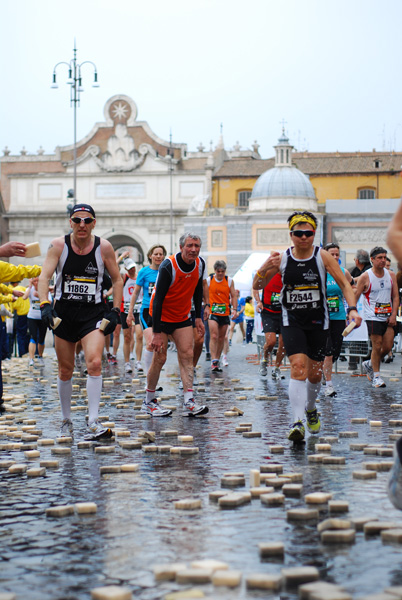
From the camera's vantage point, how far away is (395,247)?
4.82 meters

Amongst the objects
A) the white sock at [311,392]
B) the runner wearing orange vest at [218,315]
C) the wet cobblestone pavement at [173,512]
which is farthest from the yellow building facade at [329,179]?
the white sock at [311,392]

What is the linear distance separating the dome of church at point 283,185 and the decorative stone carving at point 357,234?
312cm

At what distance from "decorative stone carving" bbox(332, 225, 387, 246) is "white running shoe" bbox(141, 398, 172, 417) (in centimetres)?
6030

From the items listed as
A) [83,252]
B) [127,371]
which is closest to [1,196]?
[127,371]

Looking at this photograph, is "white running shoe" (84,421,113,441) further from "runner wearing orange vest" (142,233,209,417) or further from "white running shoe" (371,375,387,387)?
"white running shoe" (371,375,387,387)

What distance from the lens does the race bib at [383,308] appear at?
1484 centimetres

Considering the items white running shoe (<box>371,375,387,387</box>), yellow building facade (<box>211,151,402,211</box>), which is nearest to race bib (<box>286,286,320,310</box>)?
white running shoe (<box>371,375,387,387</box>)

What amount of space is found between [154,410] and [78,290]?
7.87 feet

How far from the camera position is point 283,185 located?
69875 mm

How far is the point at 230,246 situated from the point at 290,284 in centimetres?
6185

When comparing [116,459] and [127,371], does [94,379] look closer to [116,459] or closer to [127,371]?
[116,459]

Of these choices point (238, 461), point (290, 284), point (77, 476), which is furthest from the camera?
point (290, 284)

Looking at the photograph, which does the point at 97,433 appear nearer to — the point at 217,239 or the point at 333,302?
the point at 333,302

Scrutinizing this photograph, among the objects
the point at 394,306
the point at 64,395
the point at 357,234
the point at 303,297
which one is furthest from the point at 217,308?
the point at 357,234
